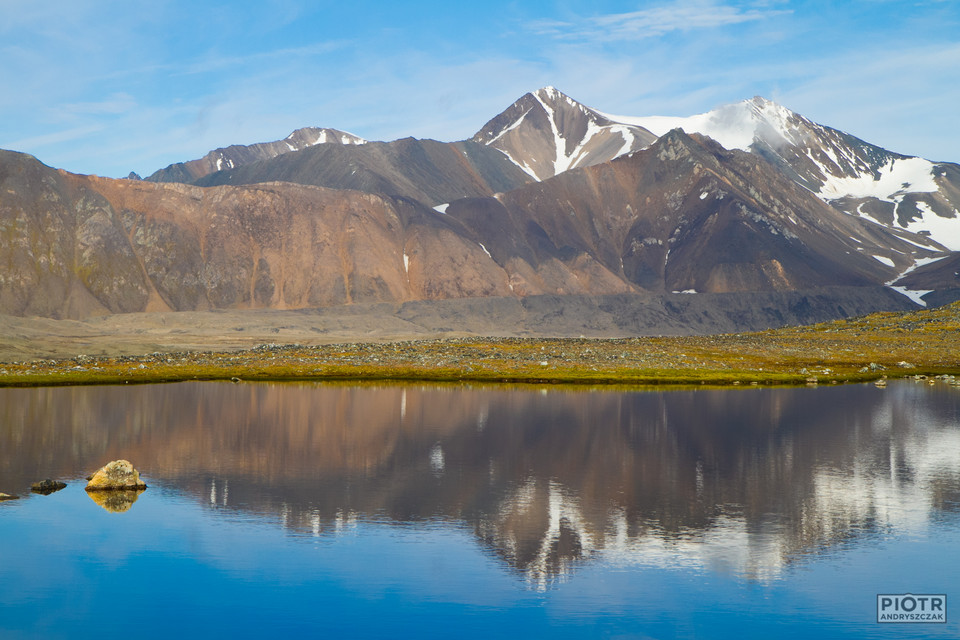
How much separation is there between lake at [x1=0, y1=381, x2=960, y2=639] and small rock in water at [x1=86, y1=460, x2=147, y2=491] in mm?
1176

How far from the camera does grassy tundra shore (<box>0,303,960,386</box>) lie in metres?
91.8

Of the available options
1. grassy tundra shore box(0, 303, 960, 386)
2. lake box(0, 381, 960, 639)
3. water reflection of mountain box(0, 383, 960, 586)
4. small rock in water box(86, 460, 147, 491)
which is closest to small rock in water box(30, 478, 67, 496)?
lake box(0, 381, 960, 639)

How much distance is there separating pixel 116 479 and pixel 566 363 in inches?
2842

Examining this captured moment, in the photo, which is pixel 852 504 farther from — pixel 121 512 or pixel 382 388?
pixel 382 388

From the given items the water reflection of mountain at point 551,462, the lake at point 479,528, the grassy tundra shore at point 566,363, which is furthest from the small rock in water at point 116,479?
the grassy tundra shore at point 566,363

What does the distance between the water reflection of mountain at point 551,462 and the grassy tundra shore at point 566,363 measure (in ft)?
57.1

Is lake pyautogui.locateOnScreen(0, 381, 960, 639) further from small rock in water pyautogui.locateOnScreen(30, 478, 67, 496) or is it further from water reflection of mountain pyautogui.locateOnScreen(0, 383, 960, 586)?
small rock in water pyautogui.locateOnScreen(30, 478, 67, 496)

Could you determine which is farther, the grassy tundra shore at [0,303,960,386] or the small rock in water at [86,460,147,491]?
the grassy tundra shore at [0,303,960,386]

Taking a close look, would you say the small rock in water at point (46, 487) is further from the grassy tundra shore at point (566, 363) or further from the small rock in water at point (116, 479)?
the grassy tundra shore at point (566, 363)

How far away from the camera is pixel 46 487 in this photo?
37.4m

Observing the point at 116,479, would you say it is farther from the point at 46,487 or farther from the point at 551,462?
the point at 551,462

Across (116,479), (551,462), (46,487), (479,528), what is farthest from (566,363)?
(479,528)

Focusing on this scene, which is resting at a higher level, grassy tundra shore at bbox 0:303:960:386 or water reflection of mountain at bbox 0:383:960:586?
grassy tundra shore at bbox 0:303:960:386

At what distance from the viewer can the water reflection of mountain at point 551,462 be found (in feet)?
104
